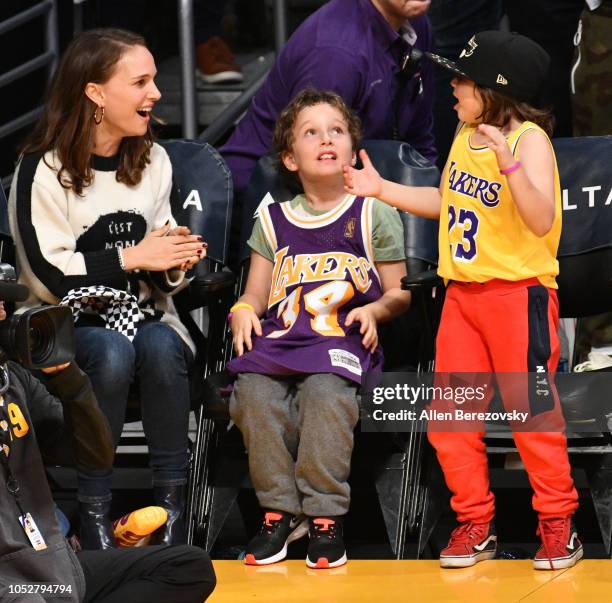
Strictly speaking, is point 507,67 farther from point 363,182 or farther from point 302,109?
point 302,109

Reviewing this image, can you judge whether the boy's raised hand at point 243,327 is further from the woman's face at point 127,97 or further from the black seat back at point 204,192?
the woman's face at point 127,97

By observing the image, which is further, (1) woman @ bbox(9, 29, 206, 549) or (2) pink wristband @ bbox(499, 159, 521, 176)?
(1) woman @ bbox(9, 29, 206, 549)

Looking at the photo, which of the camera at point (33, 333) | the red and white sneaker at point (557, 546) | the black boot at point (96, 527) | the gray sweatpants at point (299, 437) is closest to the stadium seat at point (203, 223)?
the gray sweatpants at point (299, 437)

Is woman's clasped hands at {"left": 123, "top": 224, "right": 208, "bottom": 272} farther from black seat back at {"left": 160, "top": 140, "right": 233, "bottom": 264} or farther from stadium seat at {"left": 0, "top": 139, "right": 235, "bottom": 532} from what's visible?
black seat back at {"left": 160, "top": 140, "right": 233, "bottom": 264}

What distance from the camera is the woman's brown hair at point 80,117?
424 centimetres

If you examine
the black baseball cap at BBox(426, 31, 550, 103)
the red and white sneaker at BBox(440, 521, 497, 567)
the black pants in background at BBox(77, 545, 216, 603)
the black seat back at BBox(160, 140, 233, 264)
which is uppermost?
the black baseball cap at BBox(426, 31, 550, 103)

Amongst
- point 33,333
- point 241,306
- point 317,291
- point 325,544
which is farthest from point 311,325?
point 33,333

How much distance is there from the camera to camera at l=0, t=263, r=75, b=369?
272cm

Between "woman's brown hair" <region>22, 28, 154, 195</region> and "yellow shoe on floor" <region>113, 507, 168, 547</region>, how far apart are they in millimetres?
1037

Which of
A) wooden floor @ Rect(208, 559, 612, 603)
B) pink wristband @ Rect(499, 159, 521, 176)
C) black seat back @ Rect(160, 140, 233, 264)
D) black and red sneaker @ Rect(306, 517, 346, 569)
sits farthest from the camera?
black seat back @ Rect(160, 140, 233, 264)

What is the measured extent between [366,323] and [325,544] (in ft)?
2.03

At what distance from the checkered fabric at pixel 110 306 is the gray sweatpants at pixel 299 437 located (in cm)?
36

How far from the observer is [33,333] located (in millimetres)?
2811

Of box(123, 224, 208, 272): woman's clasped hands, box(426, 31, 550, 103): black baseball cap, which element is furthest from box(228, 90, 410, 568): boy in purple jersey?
box(426, 31, 550, 103): black baseball cap
